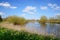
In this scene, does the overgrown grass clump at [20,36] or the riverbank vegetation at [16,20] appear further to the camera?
the riverbank vegetation at [16,20]

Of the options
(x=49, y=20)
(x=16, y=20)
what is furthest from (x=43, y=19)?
(x=16, y=20)

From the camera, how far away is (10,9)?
146 inches

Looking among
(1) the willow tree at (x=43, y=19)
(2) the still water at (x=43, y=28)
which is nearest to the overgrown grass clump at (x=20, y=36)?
(2) the still water at (x=43, y=28)

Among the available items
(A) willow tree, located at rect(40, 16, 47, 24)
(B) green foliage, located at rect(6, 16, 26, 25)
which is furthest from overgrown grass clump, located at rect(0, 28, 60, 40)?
(A) willow tree, located at rect(40, 16, 47, 24)

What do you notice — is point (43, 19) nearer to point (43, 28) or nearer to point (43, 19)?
point (43, 19)

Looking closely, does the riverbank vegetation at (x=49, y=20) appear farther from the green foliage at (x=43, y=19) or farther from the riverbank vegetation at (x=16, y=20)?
the riverbank vegetation at (x=16, y=20)

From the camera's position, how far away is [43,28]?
11.9 feet

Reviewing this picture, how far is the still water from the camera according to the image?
3.55m

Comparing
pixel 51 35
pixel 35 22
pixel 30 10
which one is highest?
pixel 30 10

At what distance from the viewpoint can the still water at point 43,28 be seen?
11.7ft

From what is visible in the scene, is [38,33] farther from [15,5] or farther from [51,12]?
[15,5]

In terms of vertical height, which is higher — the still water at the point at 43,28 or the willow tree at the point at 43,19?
the willow tree at the point at 43,19

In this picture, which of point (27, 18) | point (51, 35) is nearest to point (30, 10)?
point (27, 18)

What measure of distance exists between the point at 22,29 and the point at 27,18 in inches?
10.5
